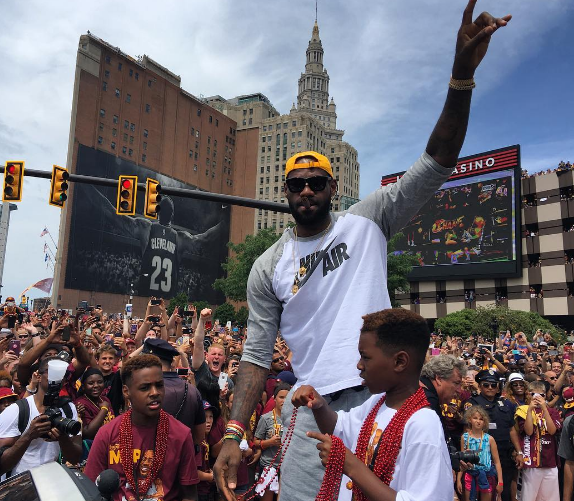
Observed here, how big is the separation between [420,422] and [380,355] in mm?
310

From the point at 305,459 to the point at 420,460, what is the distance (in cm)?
61

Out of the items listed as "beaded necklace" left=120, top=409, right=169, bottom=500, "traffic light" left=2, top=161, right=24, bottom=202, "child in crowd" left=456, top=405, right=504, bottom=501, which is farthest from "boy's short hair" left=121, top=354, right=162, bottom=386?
"traffic light" left=2, top=161, right=24, bottom=202

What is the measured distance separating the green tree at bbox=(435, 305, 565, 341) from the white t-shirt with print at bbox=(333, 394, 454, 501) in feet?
143

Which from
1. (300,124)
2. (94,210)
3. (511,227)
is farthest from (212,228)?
(511,227)

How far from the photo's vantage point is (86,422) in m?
6.17

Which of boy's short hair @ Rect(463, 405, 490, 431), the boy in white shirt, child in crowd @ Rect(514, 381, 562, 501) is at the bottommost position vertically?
child in crowd @ Rect(514, 381, 562, 501)

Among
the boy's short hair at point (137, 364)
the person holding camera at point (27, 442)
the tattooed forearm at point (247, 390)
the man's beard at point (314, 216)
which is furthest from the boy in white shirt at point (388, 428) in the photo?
the person holding camera at point (27, 442)

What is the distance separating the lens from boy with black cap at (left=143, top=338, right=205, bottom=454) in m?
5.29

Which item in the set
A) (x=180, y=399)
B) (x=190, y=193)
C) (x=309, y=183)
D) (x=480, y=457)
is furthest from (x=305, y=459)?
(x=190, y=193)

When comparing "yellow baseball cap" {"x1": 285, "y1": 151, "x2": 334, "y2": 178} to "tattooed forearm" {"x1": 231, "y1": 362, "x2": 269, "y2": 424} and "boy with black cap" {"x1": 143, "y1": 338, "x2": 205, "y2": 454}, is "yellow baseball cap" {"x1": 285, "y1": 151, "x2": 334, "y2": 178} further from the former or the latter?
"boy with black cap" {"x1": 143, "y1": 338, "x2": 205, "y2": 454}

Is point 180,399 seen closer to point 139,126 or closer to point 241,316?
point 241,316

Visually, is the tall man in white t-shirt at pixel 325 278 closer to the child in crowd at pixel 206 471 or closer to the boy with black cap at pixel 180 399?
the boy with black cap at pixel 180 399

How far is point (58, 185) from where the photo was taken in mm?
12508

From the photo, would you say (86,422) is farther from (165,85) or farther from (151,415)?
(165,85)
